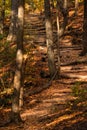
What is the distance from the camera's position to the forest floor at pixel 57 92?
9.76 meters

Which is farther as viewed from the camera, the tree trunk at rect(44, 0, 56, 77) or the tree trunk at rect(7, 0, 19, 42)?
the tree trunk at rect(7, 0, 19, 42)

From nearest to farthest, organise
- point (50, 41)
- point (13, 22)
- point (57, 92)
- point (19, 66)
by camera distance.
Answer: point (19, 66)
point (57, 92)
point (50, 41)
point (13, 22)

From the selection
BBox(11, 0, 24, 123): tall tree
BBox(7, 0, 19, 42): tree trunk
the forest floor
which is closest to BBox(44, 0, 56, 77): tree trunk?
the forest floor

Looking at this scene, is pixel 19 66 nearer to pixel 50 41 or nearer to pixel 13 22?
pixel 50 41

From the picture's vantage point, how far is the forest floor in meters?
9.76

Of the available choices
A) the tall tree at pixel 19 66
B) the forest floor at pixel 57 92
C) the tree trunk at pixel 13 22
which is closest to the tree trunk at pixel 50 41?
the forest floor at pixel 57 92

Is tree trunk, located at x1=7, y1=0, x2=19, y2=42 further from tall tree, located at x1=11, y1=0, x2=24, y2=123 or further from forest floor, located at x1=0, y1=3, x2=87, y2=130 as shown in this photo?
tall tree, located at x1=11, y1=0, x2=24, y2=123

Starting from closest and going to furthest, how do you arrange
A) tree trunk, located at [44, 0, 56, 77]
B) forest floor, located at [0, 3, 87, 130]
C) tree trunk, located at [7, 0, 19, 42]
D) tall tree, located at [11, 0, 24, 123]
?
forest floor, located at [0, 3, 87, 130] < tall tree, located at [11, 0, 24, 123] < tree trunk, located at [44, 0, 56, 77] < tree trunk, located at [7, 0, 19, 42]

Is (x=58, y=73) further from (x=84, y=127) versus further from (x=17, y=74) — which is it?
(x=84, y=127)

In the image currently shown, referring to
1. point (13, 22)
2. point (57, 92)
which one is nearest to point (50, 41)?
point (57, 92)

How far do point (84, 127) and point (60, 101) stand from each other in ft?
13.2

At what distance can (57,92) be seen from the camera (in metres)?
13.8

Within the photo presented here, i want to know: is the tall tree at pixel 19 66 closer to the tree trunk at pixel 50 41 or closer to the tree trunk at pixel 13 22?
the tree trunk at pixel 50 41

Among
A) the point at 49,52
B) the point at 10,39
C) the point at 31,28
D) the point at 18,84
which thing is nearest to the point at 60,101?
the point at 18,84
